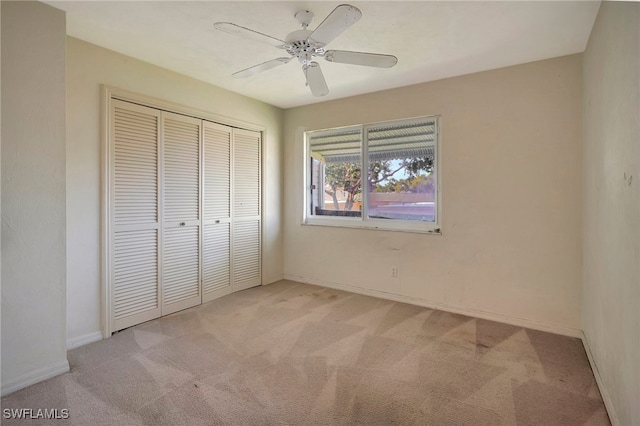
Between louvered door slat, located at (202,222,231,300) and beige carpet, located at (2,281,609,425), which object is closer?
beige carpet, located at (2,281,609,425)

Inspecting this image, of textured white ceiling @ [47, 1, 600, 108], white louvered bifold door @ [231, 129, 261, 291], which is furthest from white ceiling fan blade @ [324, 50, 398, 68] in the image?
white louvered bifold door @ [231, 129, 261, 291]

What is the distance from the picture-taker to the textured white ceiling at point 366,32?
6.64 ft

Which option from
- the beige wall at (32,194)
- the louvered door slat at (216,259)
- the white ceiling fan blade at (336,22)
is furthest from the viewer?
the louvered door slat at (216,259)

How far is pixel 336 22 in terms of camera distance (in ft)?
5.55

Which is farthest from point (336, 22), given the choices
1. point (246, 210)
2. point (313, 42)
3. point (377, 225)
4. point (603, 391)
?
point (246, 210)

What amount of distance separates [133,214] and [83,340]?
3.53ft

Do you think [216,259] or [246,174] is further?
[246,174]

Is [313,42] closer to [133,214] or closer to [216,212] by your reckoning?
[133,214]

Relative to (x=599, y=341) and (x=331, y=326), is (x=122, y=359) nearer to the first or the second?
(x=331, y=326)

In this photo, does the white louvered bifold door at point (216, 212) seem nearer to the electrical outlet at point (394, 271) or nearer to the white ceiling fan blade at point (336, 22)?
the electrical outlet at point (394, 271)

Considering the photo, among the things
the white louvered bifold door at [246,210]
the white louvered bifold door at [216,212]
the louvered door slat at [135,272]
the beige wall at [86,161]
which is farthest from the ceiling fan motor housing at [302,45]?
the louvered door slat at [135,272]

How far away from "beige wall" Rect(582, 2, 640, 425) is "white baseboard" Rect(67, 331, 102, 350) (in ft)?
11.2

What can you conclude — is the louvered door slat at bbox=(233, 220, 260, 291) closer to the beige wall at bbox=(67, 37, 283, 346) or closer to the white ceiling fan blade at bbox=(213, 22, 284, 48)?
the beige wall at bbox=(67, 37, 283, 346)

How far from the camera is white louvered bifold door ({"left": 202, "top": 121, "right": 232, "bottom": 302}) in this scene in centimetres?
354
